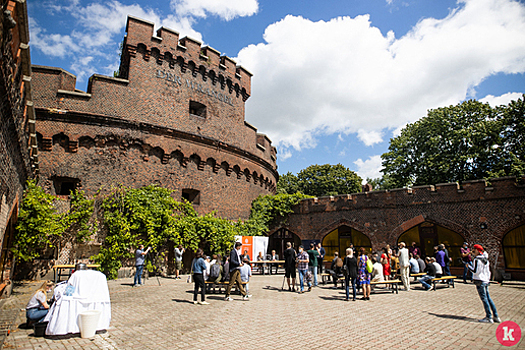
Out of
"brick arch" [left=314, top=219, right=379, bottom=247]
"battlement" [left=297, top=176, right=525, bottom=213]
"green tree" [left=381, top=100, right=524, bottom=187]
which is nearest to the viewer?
"battlement" [left=297, top=176, right=525, bottom=213]

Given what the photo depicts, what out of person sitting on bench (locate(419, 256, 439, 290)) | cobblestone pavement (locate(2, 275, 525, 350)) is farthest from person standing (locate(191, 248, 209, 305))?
person sitting on bench (locate(419, 256, 439, 290))

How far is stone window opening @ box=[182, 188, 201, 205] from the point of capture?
59.2 ft

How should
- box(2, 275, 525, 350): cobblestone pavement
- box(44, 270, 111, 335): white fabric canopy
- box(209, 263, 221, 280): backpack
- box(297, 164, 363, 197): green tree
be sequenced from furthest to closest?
box(297, 164, 363, 197): green tree, box(209, 263, 221, 280): backpack, box(44, 270, 111, 335): white fabric canopy, box(2, 275, 525, 350): cobblestone pavement

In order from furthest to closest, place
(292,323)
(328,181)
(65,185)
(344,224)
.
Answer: (328,181)
(344,224)
(65,185)
(292,323)

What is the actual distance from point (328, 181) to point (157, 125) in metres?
29.9

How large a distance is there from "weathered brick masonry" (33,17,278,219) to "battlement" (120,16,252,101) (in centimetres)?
6

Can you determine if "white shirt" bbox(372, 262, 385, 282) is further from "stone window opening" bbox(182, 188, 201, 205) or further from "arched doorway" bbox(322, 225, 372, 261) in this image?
"stone window opening" bbox(182, 188, 201, 205)

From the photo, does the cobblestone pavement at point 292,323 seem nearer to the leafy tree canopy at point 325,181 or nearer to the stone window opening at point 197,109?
the stone window opening at point 197,109

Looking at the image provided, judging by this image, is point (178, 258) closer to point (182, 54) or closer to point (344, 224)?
point (344, 224)

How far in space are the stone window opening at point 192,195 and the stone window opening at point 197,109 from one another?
474cm

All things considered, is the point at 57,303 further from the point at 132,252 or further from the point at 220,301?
the point at 132,252

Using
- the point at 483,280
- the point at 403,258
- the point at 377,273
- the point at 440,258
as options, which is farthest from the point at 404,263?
the point at 483,280

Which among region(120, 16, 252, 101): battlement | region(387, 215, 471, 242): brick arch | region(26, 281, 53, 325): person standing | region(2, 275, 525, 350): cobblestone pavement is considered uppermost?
region(120, 16, 252, 101): battlement

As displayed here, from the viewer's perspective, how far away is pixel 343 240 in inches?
781
